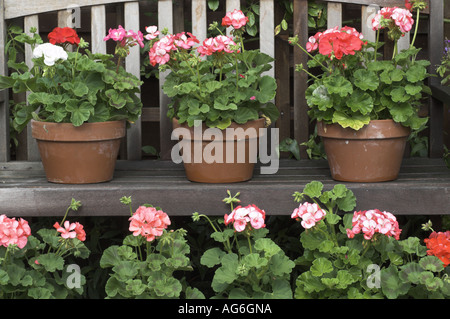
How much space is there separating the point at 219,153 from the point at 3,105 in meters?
0.93

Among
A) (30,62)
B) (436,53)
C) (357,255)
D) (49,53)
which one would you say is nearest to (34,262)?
(49,53)

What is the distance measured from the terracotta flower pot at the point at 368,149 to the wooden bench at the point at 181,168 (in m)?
0.05

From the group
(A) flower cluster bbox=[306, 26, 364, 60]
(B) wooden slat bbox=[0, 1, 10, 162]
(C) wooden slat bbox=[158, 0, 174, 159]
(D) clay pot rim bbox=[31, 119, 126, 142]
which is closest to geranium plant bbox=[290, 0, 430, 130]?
(A) flower cluster bbox=[306, 26, 364, 60]

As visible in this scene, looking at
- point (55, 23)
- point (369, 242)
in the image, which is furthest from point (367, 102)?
point (55, 23)

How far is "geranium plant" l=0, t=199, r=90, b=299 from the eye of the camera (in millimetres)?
2162

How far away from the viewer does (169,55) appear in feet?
7.97

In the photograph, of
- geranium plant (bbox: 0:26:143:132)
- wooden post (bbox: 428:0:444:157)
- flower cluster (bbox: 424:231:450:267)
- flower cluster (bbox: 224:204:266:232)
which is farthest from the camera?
wooden post (bbox: 428:0:444:157)

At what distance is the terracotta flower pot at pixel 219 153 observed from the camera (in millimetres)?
2445

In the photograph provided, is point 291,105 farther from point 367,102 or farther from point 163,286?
point 163,286

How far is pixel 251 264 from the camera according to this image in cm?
214

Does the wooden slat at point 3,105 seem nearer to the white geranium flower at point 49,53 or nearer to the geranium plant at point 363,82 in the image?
the white geranium flower at point 49,53

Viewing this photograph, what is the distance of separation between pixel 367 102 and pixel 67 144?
102cm

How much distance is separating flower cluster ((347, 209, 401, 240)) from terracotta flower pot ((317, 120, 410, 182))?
0.23 meters

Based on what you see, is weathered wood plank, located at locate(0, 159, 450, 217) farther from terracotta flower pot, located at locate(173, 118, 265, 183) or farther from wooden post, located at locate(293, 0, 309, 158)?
wooden post, located at locate(293, 0, 309, 158)
